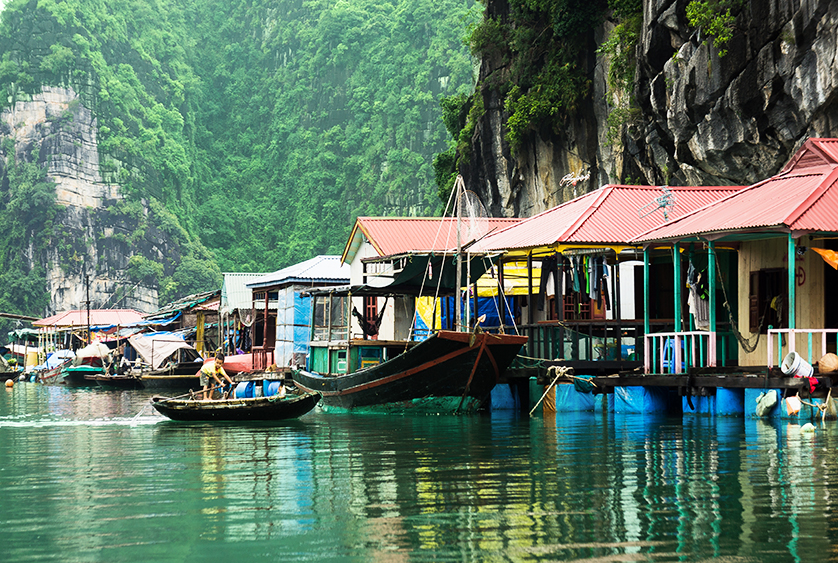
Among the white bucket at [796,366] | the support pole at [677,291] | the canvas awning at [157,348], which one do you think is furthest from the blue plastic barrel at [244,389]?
the canvas awning at [157,348]

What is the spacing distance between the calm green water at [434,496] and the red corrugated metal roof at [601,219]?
19.2 ft

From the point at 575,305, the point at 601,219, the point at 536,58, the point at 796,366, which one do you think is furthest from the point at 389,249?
the point at 796,366

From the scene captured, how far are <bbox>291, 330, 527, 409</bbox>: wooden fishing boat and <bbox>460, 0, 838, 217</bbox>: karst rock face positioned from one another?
9149 millimetres

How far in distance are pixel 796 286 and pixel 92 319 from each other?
6207 cm

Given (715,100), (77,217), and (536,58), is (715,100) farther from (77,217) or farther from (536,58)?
(77,217)

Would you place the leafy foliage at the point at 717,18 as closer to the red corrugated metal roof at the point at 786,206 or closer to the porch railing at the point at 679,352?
the red corrugated metal roof at the point at 786,206

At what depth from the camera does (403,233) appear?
3416cm

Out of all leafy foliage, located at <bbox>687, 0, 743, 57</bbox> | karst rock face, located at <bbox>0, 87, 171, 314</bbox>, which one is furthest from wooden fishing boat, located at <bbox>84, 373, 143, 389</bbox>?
karst rock face, located at <bbox>0, 87, 171, 314</bbox>

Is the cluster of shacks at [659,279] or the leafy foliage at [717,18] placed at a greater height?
the leafy foliage at [717,18]

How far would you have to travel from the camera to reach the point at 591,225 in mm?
23438

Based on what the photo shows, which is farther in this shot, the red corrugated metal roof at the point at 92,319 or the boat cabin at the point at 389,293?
the red corrugated metal roof at the point at 92,319

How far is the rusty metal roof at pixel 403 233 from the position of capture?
1282 inches

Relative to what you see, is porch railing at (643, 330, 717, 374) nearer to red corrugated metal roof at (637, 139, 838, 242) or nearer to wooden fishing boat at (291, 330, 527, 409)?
red corrugated metal roof at (637, 139, 838, 242)

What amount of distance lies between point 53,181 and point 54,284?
36.3ft
